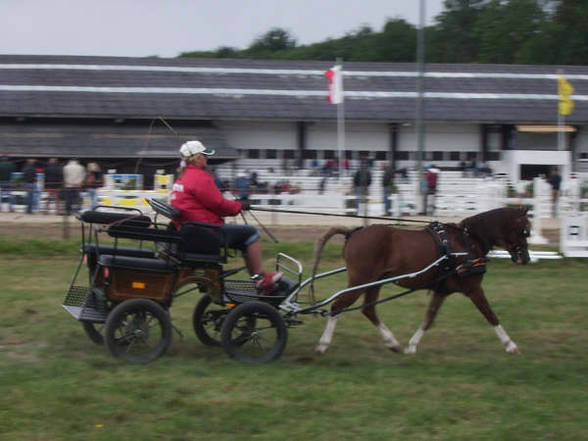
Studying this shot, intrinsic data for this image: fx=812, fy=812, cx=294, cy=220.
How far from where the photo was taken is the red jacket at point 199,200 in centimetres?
748

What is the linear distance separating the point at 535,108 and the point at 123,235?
3275 centimetres

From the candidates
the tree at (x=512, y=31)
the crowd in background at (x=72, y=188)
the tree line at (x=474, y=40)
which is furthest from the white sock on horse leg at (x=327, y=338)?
the tree at (x=512, y=31)

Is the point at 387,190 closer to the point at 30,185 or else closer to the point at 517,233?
the point at 30,185

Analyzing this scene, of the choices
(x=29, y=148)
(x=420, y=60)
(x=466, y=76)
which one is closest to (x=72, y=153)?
(x=29, y=148)

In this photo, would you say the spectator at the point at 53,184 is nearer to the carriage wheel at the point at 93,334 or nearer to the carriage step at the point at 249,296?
the carriage wheel at the point at 93,334

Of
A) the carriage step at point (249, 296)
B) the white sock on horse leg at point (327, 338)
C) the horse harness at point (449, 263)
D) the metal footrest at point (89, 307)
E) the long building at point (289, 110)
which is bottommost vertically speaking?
the white sock on horse leg at point (327, 338)

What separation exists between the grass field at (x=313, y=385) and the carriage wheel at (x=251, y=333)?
0.16 m

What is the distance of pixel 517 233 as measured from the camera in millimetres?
8406

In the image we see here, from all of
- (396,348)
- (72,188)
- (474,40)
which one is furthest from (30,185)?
(474,40)

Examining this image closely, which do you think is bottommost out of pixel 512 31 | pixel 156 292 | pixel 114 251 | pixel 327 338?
pixel 327 338

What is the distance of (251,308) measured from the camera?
7488 millimetres

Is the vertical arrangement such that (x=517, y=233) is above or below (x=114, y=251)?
above

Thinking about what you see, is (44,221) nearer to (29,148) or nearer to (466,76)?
(29,148)

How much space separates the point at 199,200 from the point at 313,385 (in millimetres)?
2031
